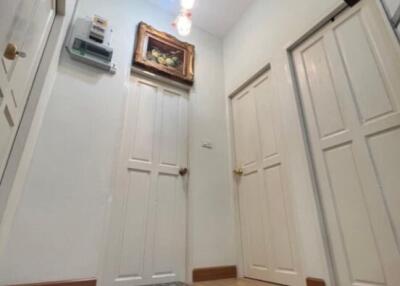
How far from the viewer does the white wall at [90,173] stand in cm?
165

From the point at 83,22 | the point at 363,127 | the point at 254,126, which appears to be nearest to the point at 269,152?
the point at 254,126

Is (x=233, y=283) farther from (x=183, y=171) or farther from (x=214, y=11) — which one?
(x=214, y=11)

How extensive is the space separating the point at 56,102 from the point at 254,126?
1.91 m

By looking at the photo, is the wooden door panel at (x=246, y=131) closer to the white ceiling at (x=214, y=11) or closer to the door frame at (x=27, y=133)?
the white ceiling at (x=214, y=11)

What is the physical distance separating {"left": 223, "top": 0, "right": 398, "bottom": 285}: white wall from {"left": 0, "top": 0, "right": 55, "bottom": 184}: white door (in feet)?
6.35

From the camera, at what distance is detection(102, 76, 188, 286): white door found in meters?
2.06

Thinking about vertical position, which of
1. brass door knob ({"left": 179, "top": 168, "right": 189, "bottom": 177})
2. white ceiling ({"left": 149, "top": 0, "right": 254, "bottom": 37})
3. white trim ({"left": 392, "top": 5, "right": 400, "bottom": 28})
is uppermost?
white ceiling ({"left": 149, "top": 0, "right": 254, "bottom": 37})

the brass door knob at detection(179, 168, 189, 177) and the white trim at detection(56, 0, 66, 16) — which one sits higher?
the white trim at detection(56, 0, 66, 16)

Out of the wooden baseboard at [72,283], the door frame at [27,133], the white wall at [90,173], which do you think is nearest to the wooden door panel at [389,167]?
the white wall at [90,173]

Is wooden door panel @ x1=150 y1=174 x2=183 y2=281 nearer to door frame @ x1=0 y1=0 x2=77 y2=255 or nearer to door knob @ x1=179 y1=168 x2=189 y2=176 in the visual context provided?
door knob @ x1=179 y1=168 x2=189 y2=176

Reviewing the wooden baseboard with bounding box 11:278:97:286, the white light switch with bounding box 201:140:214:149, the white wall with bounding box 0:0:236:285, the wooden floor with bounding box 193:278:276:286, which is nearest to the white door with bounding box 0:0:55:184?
the white wall with bounding box 0:0:236:285

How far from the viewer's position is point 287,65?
7.37 ft

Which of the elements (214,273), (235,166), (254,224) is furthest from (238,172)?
(214,273)

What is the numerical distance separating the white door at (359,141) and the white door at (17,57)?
2.00m
